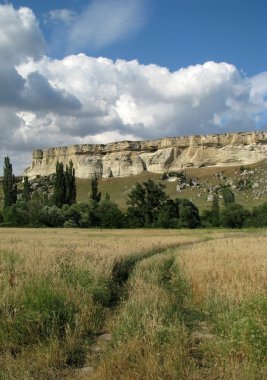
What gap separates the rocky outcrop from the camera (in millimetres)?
167000

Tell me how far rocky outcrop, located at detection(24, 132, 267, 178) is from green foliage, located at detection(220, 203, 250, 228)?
87.7 m

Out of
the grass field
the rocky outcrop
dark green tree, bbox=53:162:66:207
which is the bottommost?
the grass field

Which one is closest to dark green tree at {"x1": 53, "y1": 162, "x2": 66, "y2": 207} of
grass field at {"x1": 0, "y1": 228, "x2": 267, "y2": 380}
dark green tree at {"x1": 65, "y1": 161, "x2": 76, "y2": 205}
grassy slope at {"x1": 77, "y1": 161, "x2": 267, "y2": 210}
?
dark green tree at {"x1": 65, "y1": 161, "x2": 76, "y2": 205}

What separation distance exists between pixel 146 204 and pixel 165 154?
314 ft

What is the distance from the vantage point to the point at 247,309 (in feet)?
21.8

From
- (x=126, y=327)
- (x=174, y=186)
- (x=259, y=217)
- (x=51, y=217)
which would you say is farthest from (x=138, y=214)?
(x=126, y=327)

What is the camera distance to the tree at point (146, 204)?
8281cm

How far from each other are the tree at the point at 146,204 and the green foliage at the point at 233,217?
1182 centimetres

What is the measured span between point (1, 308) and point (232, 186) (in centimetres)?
13572

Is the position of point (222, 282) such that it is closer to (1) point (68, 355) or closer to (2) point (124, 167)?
(1) point (68, 355)

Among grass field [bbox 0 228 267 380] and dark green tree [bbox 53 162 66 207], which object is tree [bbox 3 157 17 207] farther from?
grass field [bbox 0 228 267 380]

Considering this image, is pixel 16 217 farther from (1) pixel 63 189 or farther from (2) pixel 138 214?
(2) pixel 138 214

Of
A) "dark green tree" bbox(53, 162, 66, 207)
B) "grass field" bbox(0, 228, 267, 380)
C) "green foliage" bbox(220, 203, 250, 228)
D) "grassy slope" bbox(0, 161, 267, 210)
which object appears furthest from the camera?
"grassy slope" bbox(0, 161, 267, 210)

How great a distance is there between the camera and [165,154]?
178 meters
